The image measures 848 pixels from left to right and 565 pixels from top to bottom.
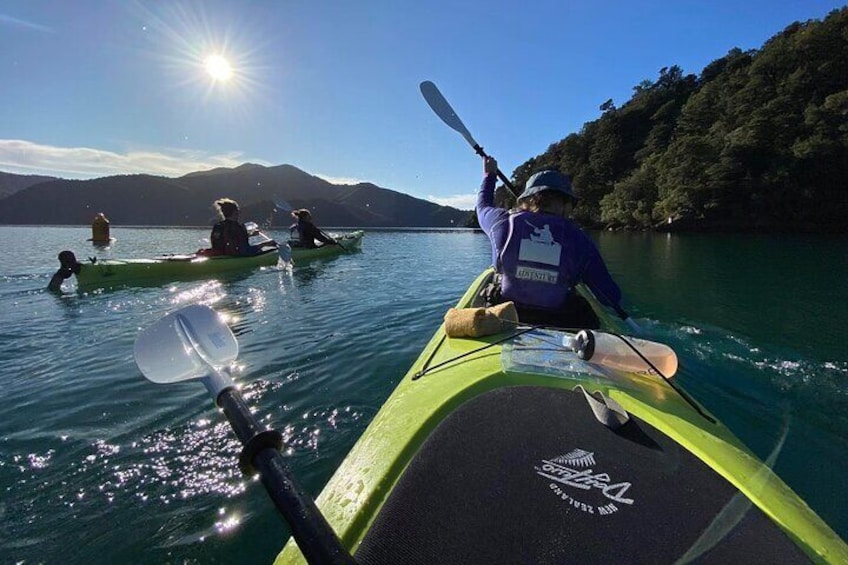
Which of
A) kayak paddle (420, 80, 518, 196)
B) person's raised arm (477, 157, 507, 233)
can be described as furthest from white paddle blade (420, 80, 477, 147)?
person's raised arm (477, 157, 507, 233)

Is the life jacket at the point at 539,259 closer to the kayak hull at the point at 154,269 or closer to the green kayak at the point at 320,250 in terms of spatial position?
the kayak hull at the point at 154,269

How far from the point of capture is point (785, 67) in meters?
56.8

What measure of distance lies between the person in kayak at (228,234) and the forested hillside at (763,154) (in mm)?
53147

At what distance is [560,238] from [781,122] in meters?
64.7

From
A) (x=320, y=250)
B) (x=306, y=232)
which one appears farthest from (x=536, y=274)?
(x=306, y=232)

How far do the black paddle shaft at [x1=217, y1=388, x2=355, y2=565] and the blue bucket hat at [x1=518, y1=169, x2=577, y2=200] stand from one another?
3.48 meters

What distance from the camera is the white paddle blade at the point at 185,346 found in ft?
7.52

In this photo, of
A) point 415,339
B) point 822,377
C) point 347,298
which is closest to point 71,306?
point 347,298

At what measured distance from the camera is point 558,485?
1655mm

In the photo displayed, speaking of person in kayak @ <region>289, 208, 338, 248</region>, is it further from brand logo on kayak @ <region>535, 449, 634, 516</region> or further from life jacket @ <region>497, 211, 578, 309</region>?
brand logo on kayak @ <region>535, 449, 634, 516</region>

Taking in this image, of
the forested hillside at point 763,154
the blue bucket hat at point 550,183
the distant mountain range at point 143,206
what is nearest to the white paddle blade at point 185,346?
the blue bucket hat at point 550,183

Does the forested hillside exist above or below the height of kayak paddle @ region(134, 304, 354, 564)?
above

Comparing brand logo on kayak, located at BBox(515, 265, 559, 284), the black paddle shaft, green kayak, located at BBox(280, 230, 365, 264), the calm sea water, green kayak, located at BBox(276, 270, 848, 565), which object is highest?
brand logo on kayak, located at BBox(515, 265, 559, 284)

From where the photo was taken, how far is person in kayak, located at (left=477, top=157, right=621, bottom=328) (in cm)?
404
